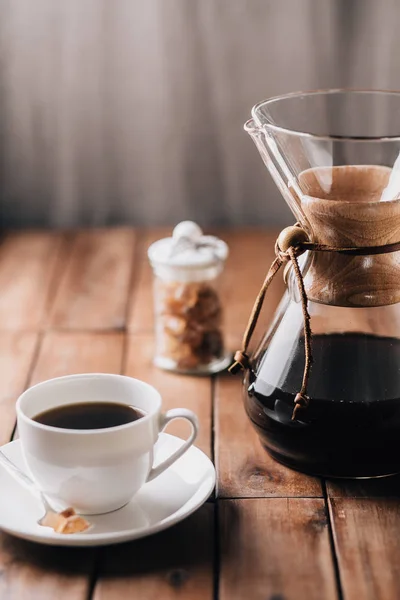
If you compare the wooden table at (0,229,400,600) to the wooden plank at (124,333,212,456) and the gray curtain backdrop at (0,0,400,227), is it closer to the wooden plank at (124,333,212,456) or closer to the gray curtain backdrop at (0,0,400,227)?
the wooden plank at (124,333,212,456)

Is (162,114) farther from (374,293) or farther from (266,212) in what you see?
(374,293)

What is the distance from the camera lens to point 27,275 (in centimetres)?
137

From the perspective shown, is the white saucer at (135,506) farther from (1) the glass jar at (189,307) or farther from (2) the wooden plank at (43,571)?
(1) the glass jar at (189,307)

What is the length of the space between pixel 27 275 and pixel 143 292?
18cm

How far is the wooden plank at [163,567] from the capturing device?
0.67 metres

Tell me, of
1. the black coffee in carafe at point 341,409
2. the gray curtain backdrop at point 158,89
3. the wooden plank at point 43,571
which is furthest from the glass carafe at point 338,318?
the gray curtain backdrop at point 158,89

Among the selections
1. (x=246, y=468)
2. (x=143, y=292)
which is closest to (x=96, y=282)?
(x=143, y=292)

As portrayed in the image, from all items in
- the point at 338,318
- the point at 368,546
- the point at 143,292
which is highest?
the point at 338,318

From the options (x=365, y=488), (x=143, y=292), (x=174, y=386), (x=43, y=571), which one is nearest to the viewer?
(x=43, y=571)

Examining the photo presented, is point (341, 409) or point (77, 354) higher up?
point (341, 409)

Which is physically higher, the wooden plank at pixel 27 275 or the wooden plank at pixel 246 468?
the wooden plank at pixel 246 468

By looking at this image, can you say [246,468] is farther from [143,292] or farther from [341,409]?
[143,292]

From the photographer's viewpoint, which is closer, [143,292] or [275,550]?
[275,550]

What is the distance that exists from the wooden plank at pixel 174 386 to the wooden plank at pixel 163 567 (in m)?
0.16
